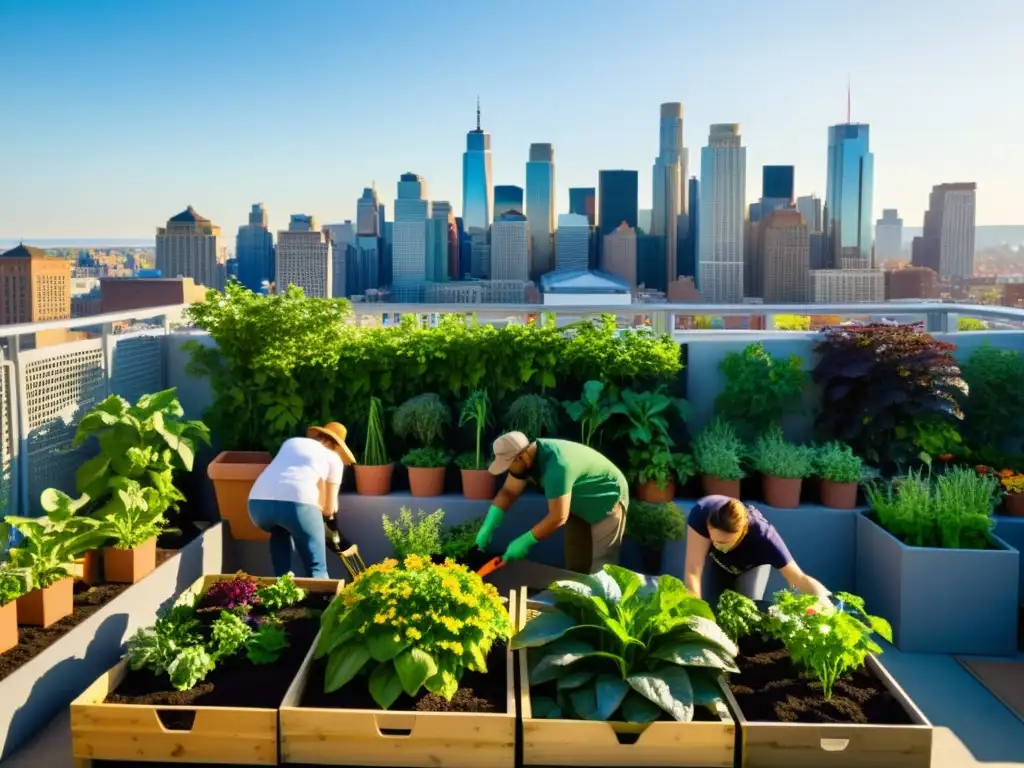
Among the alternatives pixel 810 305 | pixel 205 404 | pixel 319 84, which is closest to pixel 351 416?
pixel 205 404

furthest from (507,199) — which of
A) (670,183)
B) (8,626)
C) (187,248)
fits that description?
(8,626)

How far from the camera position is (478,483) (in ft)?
17.4

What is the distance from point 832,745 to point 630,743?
0.58 metres

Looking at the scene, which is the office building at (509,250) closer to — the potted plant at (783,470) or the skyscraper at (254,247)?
the skyscraper at (254,247)

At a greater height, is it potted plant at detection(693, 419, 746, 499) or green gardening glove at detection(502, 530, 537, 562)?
potted plant at detection(693, 419, 746, 499)

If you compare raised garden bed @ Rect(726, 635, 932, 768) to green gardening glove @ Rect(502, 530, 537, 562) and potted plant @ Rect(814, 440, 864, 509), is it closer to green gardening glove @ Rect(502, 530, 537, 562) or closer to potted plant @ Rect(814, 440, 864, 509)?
green gardening glove @ Rect(502, 530, 537, 562)

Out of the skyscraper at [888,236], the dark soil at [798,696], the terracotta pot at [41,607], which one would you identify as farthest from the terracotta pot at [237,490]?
the skyscraper at [888,236]

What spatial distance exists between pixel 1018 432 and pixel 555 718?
4026 millimetres

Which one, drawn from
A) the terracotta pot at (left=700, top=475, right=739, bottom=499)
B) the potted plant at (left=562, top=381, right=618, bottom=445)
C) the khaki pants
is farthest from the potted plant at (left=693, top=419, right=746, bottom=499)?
the khaki pants

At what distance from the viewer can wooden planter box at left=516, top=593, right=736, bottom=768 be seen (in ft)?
9.16

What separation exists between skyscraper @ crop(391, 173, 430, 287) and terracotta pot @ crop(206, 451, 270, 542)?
A: 1547 inches

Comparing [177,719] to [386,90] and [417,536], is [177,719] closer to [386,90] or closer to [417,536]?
[417,536]

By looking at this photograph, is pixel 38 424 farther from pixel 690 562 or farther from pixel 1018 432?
pixel 1018 432

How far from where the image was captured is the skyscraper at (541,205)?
56.8 meters
